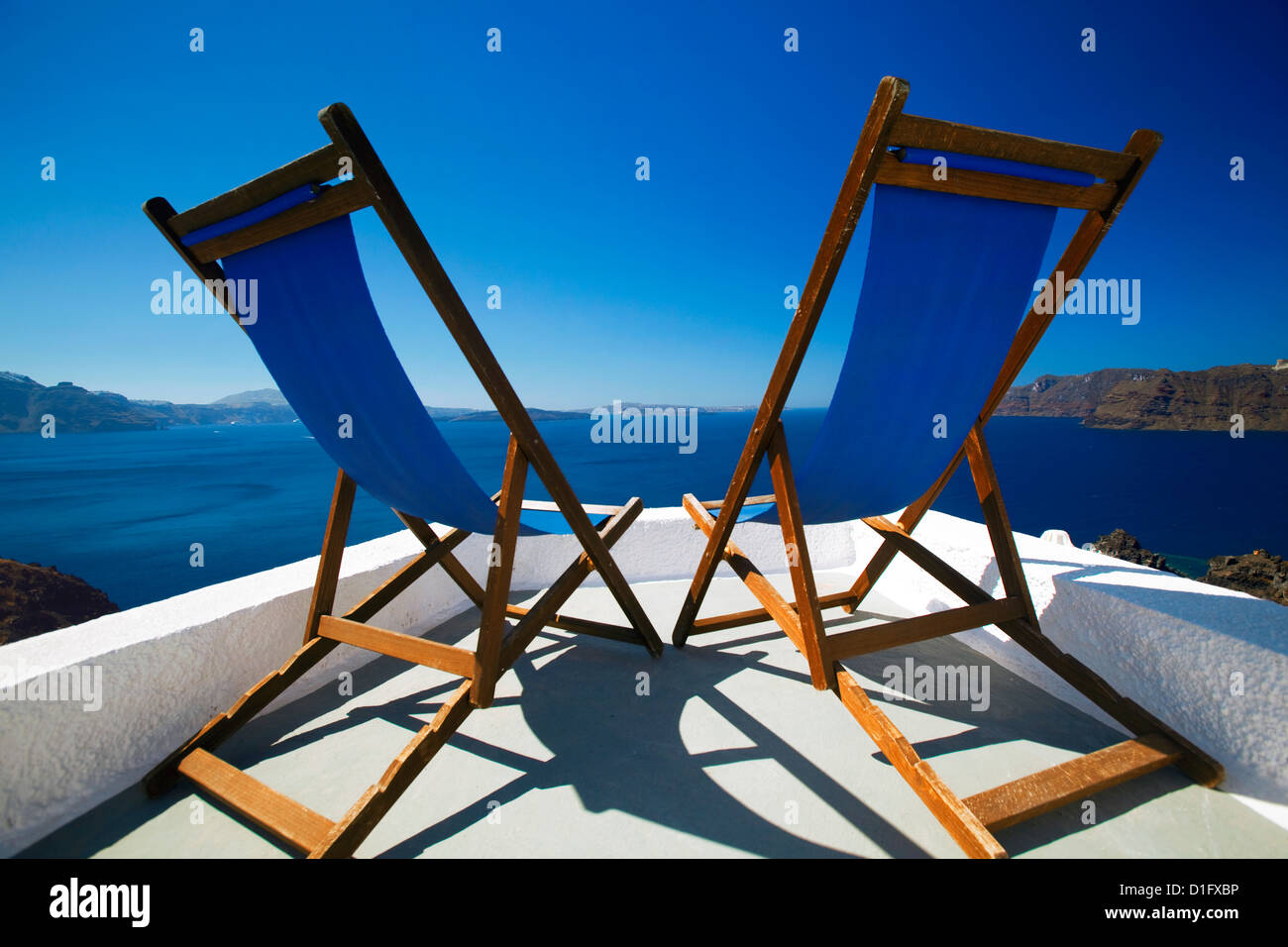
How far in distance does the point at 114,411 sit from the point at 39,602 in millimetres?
109828

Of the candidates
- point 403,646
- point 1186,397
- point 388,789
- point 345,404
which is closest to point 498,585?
point 403,646

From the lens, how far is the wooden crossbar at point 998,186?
48.8 inches

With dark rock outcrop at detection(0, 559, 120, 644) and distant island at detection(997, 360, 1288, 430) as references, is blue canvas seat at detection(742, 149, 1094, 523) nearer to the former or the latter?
dark rock outcrop at detection(0, 559, 120, 644)

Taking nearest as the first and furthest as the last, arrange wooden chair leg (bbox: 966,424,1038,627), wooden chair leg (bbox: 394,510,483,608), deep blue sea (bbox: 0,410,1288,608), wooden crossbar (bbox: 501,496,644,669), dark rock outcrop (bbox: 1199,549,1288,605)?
wooden crossbar (bbox: 501,496,644,669), wooden chair leg (bbox: 966,424,1038,627), wooden chair leg (bbox: 394,510,483,608), dark rock outcrop (bbox: 1199,549,1288,605), deep blue sea (bbox: 0,410,1288,608)

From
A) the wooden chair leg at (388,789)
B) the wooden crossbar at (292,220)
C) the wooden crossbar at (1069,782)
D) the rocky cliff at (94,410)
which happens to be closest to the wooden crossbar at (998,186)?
the wooden crossbar at (292,220)

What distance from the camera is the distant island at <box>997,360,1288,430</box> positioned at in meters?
48.7

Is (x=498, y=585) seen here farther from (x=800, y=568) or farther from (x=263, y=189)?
(x=263, y=189)

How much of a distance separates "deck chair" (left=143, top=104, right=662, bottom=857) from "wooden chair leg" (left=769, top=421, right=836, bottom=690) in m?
0.69

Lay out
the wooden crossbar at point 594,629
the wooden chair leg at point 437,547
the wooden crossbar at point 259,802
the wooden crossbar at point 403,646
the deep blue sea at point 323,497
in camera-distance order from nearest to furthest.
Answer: the wooden crossbar at point 259,802
the wooden crossbar at point 403,646
the wooden chair leg at point 437,547
the wooden crossbar at point 594,629
the deep blue sea at point 323,497

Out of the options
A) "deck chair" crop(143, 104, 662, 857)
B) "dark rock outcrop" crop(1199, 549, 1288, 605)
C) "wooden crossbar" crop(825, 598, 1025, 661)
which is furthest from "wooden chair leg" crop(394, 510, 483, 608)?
"dark rock outcrop" crop(1199, 549, 1288, 605)

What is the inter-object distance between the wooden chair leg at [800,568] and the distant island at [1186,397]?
166 ft

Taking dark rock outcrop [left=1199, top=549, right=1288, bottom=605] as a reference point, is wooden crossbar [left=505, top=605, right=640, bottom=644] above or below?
above

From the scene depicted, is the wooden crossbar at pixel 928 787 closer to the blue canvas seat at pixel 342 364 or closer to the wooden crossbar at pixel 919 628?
the wooden crossbar at pixel 919 628
